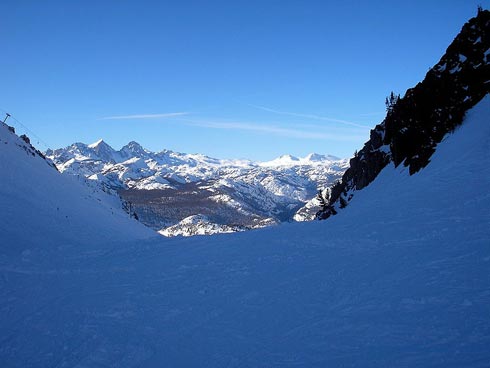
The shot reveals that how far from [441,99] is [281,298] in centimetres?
3225

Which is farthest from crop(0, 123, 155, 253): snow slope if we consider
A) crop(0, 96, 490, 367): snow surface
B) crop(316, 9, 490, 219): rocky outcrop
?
crop(316, 9, 490, 219): rocky outcrop

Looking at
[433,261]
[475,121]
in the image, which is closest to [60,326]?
[433,261]

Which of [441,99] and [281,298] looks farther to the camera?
[441,99]

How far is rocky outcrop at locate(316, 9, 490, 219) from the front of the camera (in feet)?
105

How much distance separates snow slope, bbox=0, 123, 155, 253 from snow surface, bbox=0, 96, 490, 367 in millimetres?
3799

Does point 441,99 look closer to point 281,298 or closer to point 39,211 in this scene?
point 281,298

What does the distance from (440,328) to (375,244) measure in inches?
285

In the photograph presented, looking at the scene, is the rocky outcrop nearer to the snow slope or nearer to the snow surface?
the snow surface

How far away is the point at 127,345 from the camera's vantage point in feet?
30.7

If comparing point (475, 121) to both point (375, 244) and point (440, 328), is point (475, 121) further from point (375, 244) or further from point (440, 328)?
point (440, 328)

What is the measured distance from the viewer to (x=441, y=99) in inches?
1400

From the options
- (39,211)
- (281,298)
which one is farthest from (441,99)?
(39,211)

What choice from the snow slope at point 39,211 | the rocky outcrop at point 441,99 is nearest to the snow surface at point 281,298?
the snow slope at point 39,211

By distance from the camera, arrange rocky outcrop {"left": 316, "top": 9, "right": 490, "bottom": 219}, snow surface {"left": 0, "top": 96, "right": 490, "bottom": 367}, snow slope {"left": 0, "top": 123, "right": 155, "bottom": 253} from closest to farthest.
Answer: snow surface {"left": 0, "top": 96, "right": 490, "bottom": 367}, snow slope {"left": 0, "top": 123, "right": 155, "bottom": 253}, rocky outcrop {"left": 316, "top": 9, "right": 490, "bottom": 219}
